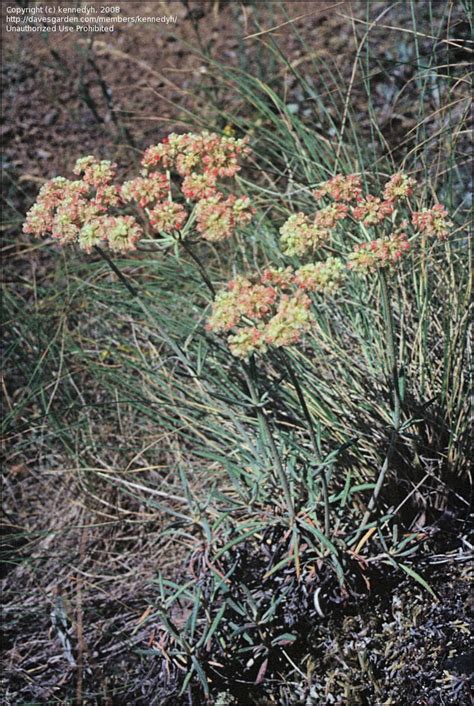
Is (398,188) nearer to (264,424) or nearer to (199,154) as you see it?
(199,154)

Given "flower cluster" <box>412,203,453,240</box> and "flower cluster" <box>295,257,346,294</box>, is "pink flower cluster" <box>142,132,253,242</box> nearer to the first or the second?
"flower cluster" <box>295,257,346,294</box>

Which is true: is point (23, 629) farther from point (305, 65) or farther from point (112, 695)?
point (305, 65)

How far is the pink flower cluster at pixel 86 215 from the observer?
1531 mm

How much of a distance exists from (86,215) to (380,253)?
59cm

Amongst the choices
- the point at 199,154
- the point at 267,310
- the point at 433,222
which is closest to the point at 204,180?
the point at 199,154

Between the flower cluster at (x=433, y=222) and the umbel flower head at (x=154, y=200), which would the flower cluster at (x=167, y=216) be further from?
the flower cluster at (x=433, y=222)

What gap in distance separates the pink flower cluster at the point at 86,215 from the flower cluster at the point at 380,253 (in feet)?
1.42

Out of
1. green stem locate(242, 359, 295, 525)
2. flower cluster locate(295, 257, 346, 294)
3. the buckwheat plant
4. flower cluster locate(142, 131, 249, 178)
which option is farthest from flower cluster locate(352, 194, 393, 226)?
green stem locate(242, 359, 295, 525)

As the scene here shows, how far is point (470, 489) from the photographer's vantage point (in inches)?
82.4

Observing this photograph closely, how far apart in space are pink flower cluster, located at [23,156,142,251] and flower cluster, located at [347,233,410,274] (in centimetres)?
43

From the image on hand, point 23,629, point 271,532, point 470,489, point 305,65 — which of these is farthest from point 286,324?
point 305,65

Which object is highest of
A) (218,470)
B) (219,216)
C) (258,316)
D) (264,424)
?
(219,216)

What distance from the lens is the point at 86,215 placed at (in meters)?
1.59

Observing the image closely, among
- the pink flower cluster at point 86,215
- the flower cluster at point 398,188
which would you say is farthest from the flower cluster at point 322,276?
the pink flower cluster at point 86,215
